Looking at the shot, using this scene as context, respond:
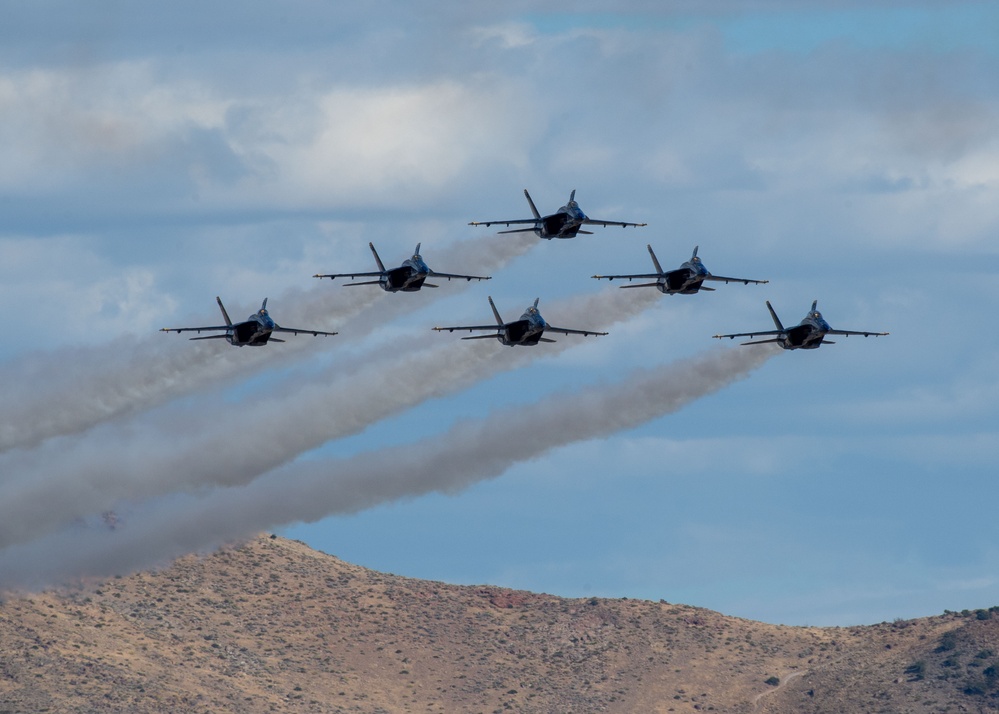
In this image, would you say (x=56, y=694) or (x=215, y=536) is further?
(x=56, y=694)

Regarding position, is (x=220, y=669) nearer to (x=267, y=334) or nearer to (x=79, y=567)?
(x=79, y=567)

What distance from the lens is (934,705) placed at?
19938 cm

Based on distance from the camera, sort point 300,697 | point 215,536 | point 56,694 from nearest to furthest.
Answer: point 215,536
point 56,694
point 300,697

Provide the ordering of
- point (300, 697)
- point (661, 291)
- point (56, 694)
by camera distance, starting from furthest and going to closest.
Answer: point (300, 697) → point (56, 694) → point (661, 291)

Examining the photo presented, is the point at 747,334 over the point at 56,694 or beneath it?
over

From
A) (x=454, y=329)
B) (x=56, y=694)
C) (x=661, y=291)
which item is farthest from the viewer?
(x=56, y=694)

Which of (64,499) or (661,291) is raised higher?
(661,291)

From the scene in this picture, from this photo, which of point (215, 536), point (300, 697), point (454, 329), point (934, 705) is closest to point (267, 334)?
point (454, 329)

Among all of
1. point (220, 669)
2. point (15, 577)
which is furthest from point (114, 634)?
point (15, 577)

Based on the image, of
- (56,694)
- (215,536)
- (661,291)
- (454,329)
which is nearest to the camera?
(454,329)

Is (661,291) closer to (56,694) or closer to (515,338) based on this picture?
(515,338)

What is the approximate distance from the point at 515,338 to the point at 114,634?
9073cm

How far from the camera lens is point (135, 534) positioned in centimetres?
13962

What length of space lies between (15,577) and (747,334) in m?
57.9
